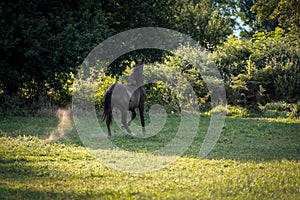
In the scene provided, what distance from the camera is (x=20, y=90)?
2281 centimetres

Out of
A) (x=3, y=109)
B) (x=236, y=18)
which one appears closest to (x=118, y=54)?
(x=3, y=109)

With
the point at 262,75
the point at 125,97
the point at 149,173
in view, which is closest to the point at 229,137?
the point at 125,97

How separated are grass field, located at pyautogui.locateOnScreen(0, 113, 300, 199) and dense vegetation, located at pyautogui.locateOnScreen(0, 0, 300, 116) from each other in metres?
5.40

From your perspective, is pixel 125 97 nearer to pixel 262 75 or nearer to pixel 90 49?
pixel 90 49

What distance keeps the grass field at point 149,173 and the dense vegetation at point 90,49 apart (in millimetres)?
5400

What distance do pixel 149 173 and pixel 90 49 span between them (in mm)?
12540

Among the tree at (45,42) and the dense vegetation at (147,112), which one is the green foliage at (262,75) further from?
the tree at (45,42)

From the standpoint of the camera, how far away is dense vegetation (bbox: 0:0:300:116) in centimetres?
2016

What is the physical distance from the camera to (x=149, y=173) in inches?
369

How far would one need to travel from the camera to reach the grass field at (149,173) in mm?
7676

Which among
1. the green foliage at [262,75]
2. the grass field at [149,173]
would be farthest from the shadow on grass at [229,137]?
the green foliage at [262,75]

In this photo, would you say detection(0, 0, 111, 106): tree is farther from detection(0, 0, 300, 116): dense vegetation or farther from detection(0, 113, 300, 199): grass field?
detection(0, 113, 300, 199): grass field

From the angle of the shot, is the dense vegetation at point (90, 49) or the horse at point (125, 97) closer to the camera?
the horse at point (125, 97)

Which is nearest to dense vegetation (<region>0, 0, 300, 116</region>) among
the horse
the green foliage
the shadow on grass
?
the green foliage
